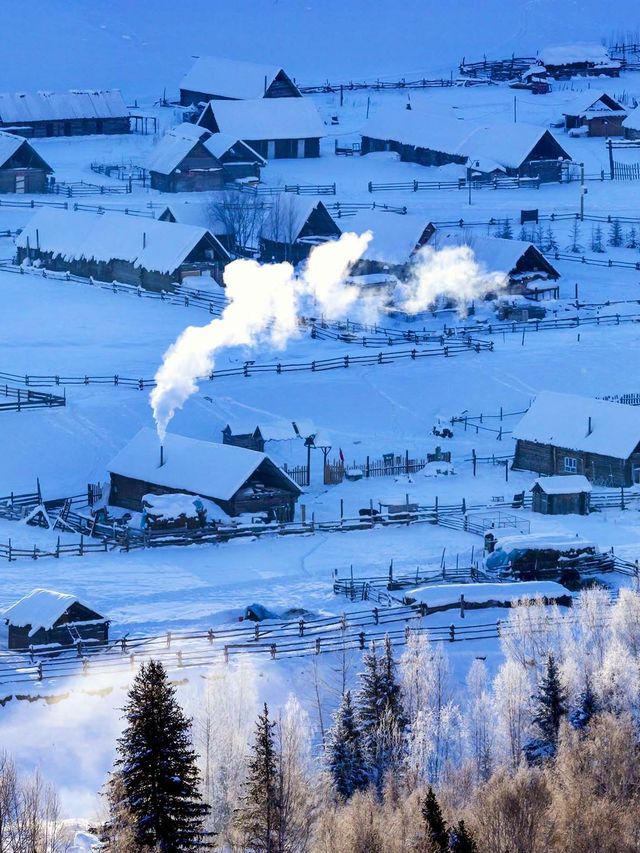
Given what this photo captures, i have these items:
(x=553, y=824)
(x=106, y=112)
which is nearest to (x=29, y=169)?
(x=106, y=112)

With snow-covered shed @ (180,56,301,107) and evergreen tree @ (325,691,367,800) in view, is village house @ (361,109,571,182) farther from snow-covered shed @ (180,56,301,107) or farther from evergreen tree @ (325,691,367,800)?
evergreen tree @ (325,691,367,800)

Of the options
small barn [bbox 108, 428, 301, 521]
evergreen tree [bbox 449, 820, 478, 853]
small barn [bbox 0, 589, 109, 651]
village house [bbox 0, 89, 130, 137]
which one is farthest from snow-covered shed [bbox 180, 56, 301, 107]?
evergreen tree [bbox 449, 820, 478, 853]

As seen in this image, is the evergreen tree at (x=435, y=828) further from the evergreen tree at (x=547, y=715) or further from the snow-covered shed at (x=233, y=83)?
the snow-covered shed at (x=233, y=83)

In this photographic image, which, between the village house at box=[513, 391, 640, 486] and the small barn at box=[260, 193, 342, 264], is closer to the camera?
the village house at box=[513, 391, 640, 486]

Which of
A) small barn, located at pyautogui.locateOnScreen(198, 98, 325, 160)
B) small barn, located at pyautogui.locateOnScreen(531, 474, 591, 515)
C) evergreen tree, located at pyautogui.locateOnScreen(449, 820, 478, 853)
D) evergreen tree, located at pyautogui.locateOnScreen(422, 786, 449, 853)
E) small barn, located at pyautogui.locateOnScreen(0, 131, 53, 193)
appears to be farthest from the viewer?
small barn, located at pyautogui.locateOnScreen(198, 98, 325, 160)

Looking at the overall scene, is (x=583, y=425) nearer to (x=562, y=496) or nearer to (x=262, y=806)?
(x=562, y=496)

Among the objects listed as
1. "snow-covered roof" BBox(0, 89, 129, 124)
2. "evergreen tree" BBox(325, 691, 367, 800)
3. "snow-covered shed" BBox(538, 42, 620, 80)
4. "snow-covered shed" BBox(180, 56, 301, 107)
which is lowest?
"evergreen tree" BBox(325, 691, 367, 800)

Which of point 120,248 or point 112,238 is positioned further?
point 112,238

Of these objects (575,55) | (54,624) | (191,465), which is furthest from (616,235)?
(54,624)
